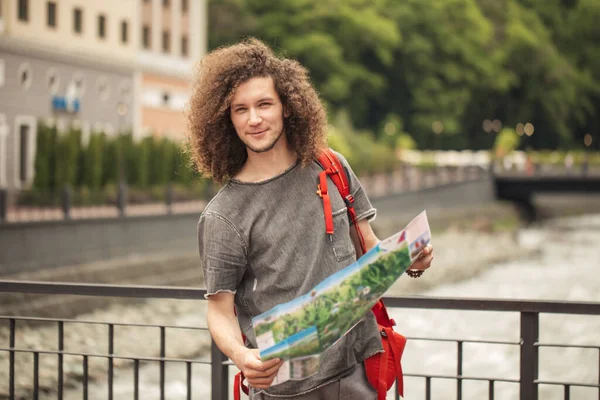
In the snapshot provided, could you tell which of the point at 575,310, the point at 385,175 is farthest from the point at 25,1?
the point at 575,310

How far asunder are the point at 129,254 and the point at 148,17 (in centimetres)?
1901

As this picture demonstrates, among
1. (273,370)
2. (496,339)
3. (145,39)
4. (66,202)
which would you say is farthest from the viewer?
(145,39)

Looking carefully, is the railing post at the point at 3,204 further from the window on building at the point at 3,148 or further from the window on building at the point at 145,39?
the window on building at the point at 145,39

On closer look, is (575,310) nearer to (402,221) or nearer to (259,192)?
(259,192)

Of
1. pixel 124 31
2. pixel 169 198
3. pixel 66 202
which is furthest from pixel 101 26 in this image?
pixel 66 202

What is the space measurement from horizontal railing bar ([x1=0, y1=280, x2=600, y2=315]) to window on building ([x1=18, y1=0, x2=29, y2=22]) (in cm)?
2887

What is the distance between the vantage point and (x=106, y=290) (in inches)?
177

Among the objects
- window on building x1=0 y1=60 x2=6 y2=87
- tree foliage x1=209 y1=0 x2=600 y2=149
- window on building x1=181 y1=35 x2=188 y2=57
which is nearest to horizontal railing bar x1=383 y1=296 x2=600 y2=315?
window on building x1=0 y1=60 x2=6 y2=87

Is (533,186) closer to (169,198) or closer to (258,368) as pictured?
(169,198)

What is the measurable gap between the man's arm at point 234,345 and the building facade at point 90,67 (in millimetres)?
23177

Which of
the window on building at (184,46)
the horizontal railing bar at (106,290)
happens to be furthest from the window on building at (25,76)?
the horizontal railing bar at (106,290)

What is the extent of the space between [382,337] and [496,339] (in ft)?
66.2

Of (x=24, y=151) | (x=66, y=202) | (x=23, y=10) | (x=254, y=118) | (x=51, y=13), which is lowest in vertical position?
(x=66, y=202)

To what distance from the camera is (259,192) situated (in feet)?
10.3
